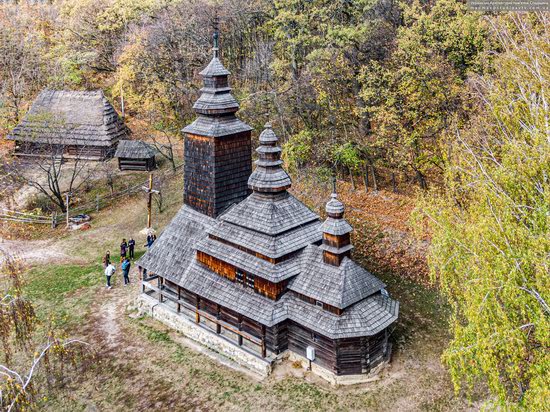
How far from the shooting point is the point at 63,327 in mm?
18422

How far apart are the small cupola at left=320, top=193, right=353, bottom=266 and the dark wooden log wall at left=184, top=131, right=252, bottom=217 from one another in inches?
201

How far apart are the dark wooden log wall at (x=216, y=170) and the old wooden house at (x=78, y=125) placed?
1881cm

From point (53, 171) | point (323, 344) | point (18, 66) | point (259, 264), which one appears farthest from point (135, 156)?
point (323, 344)

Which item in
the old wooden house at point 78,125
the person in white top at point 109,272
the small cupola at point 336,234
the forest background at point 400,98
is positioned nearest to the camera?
the forest background at point 400,98

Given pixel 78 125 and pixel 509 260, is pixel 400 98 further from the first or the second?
pixel 78 125

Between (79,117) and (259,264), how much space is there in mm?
26224

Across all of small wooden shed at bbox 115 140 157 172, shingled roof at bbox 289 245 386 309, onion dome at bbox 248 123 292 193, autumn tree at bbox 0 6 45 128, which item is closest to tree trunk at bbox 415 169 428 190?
onion dome at bbox 248 123 292 193

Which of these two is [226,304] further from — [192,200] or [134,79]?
[134,79]

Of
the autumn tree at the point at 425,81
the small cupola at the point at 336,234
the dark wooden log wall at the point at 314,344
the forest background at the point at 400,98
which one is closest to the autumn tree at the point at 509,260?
the forest background at the point at 400,98

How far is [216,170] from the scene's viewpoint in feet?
59.0

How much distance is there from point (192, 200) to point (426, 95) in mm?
11679

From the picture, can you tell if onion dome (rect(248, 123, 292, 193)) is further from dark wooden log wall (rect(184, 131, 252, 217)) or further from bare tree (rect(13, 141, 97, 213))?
bare tree (rect(13, 141, 97, 213))

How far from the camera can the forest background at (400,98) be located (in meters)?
8.77

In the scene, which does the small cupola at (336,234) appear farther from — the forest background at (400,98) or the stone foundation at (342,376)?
the stone foundation at (342,376)
